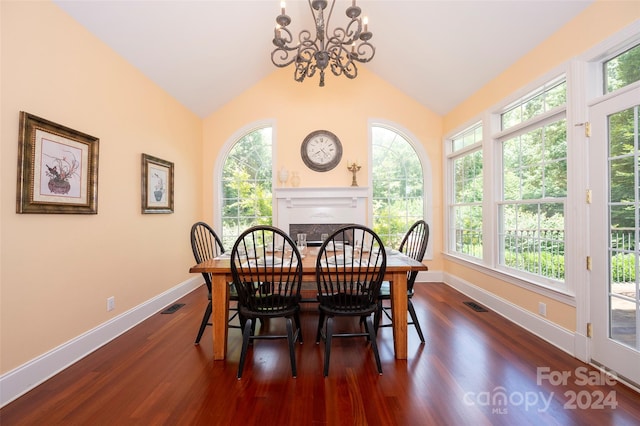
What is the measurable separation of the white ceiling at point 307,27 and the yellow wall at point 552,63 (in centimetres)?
9

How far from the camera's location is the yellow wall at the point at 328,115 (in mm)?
4766

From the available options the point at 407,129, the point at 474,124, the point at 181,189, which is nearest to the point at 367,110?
the point at 407,129

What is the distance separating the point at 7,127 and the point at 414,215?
15.4 feet

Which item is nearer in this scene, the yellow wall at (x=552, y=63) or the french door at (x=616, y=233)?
the french door at (x=616, y=233)

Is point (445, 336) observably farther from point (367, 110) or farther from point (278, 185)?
point (367, 110)

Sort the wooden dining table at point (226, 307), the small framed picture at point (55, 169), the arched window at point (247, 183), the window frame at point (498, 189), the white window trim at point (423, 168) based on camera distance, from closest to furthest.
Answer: the small framed picture at point (55, 169) → the wooden dining table at point (226, 307) → the window frame at point (498, 189) → the white window trim at point (423, 168) → the arched window at point (247, 183)

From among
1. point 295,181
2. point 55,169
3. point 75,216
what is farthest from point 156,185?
point 295,181

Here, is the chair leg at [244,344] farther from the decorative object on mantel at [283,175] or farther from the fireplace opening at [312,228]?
the decorative object on mantel at [283,175]

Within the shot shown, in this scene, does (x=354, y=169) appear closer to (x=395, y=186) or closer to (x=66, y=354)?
(x=395, y=186)

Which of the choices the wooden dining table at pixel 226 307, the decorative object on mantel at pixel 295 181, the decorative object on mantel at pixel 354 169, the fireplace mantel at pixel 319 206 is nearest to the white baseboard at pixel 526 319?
the wooden dining table at pixel 226 307

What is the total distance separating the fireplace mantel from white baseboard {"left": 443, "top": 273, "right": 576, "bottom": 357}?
187 centimetres

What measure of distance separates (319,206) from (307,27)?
2645 millimetres

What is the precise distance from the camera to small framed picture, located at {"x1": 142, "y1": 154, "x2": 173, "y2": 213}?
3223 millimetres

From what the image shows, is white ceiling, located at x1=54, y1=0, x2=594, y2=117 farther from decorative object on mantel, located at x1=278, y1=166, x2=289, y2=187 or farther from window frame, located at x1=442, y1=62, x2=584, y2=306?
decorative object on mantel, located at x1=278, y1=166, x2=289, y2=187
